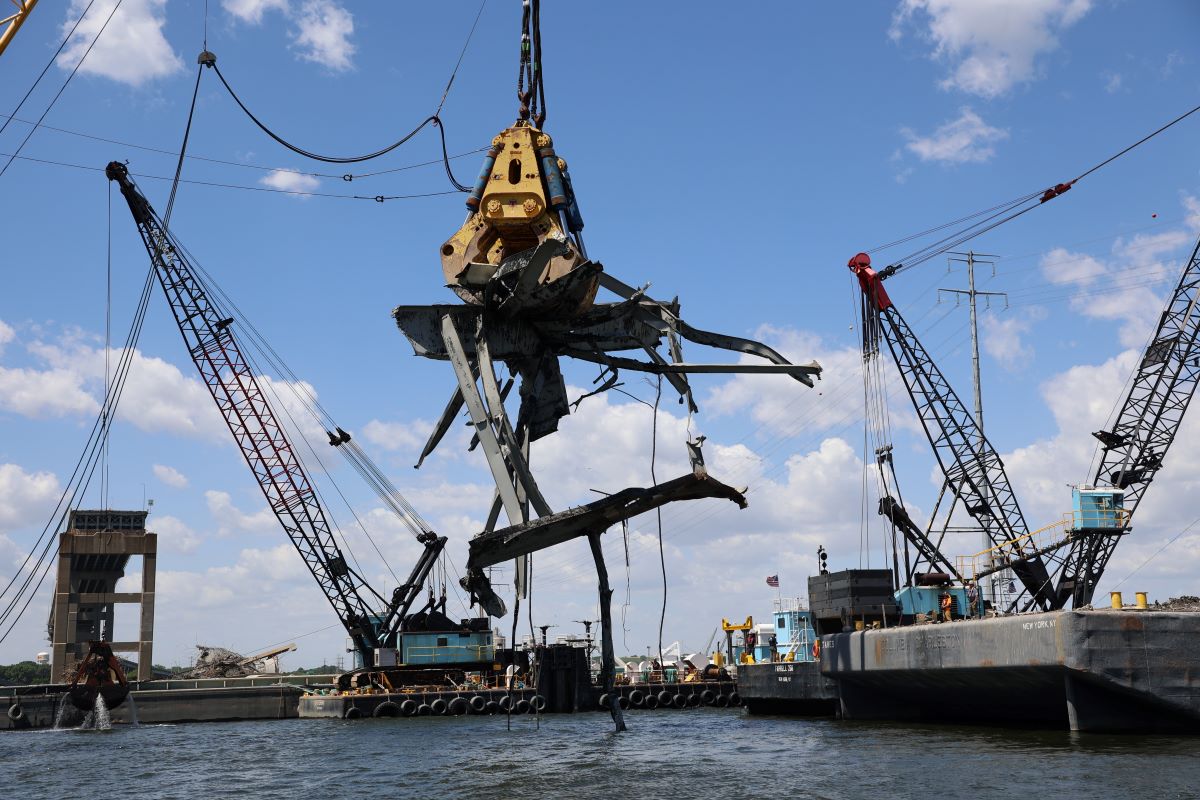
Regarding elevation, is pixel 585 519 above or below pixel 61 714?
above

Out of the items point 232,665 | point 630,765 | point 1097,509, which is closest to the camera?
point 630,765

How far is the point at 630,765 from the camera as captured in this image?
32000 mm

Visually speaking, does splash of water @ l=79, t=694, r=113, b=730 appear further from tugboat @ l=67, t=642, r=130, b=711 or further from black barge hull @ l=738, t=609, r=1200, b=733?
black barge hull @ l=738, t=609, r=1200, b=733

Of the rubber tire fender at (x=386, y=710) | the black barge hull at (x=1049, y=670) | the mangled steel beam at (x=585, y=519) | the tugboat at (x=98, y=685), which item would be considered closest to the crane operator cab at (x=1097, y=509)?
the black barge hull at (x=1049, y=670)

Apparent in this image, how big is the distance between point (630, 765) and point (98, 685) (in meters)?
40.6

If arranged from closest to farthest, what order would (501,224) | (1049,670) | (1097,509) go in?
(1049,670)
(501,224)
(1097,509)

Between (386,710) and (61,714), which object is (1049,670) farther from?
(61,714)

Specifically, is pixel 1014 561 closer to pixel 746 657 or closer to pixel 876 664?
pixel 746 657

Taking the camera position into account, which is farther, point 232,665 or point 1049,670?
point 232,665

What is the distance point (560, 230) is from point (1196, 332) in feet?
144

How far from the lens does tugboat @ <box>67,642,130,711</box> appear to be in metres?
59.5

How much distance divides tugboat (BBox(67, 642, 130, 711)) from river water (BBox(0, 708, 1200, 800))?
11.0 meters

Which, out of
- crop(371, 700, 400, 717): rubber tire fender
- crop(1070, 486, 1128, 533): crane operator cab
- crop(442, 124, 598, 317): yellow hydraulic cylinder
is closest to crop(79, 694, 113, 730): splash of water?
crop(371, 700, 400, 717): rubber tire fender

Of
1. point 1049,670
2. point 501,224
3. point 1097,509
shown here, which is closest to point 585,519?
point 501,224
